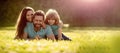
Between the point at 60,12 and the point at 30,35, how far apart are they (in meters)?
6.15

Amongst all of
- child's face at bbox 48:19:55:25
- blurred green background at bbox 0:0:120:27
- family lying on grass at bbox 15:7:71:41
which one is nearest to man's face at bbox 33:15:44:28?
family lying on grass at bbox 15:7:71:41

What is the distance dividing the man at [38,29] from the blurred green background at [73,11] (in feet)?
18.4

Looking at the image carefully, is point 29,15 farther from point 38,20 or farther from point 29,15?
point 38,20

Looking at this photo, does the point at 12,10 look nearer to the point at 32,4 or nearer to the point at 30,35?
the point at 32,4

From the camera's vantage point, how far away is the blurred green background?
10.7 metres

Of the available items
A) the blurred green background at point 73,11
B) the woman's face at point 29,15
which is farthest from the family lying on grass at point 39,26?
the blurred green background at point 73,11

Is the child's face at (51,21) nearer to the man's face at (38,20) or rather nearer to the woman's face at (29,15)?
the man's face at (38,20)

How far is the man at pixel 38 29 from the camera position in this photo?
15.2 ft

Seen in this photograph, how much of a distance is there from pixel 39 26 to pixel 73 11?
6701 mm

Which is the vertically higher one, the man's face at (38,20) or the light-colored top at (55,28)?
the man's face at (38,20)

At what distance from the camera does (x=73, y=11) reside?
37.3ft

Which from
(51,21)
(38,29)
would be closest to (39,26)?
(38,29)

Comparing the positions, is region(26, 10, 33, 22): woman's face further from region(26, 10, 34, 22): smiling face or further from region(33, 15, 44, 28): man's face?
region(33, 15, 44, 28): man's face

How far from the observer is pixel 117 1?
12.3 meters
